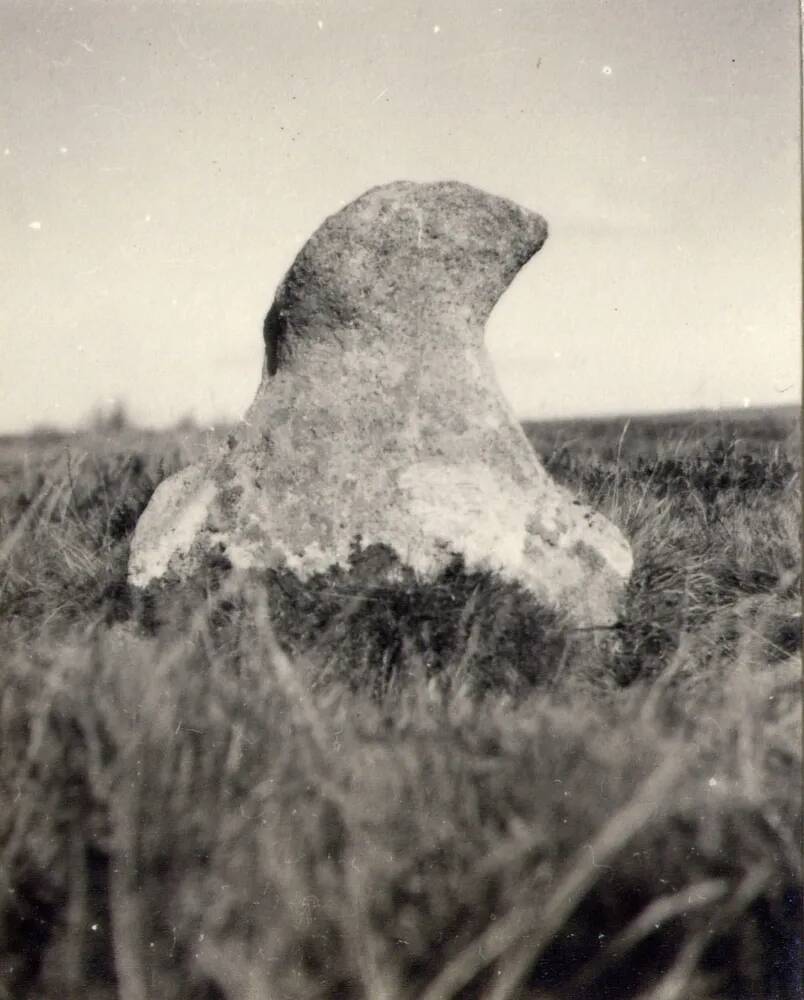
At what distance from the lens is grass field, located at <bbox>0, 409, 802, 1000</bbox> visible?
77.2 inches

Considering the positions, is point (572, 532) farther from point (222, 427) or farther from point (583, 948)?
point (222, 427)

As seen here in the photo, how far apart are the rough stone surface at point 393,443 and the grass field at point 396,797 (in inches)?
8.2

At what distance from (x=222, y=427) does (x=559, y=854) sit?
3.93 metres

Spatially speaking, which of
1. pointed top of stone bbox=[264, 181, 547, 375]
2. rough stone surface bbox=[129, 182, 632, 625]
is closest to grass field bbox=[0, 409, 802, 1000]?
rough stone surface bbox=[129, 182, 632, 625]

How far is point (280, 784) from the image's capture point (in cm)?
225

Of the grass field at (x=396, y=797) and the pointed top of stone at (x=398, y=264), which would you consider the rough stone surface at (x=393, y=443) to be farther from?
the grass field at (x=396, y=797)

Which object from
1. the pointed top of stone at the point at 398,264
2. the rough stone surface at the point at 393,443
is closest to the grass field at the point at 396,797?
the rough stone surface at the point at 393,443

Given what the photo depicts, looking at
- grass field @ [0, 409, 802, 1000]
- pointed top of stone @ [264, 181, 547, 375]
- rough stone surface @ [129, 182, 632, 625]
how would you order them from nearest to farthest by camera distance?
grass field @ [0, 409, 802, 1000] → rough stone surface @ [129, 182, 632, 625] → pointed top of stone @ [264, 181, 547, 375]

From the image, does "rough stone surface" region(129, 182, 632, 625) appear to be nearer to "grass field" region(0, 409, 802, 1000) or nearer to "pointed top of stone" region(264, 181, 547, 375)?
"pointed top of stone" region(264, 181, 547, 375)

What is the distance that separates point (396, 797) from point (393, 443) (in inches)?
68.7

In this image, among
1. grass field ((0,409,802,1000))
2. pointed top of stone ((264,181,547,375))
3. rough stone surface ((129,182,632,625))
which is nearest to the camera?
grass field ((0,409,802,1000))

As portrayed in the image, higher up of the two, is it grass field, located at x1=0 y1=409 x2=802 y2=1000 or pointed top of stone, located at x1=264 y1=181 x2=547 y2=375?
pointed top of stone, located at x1=264 y1=181 x2=547 y2=375

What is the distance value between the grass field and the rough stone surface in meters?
0.21

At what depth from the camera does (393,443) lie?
375 centimetres
